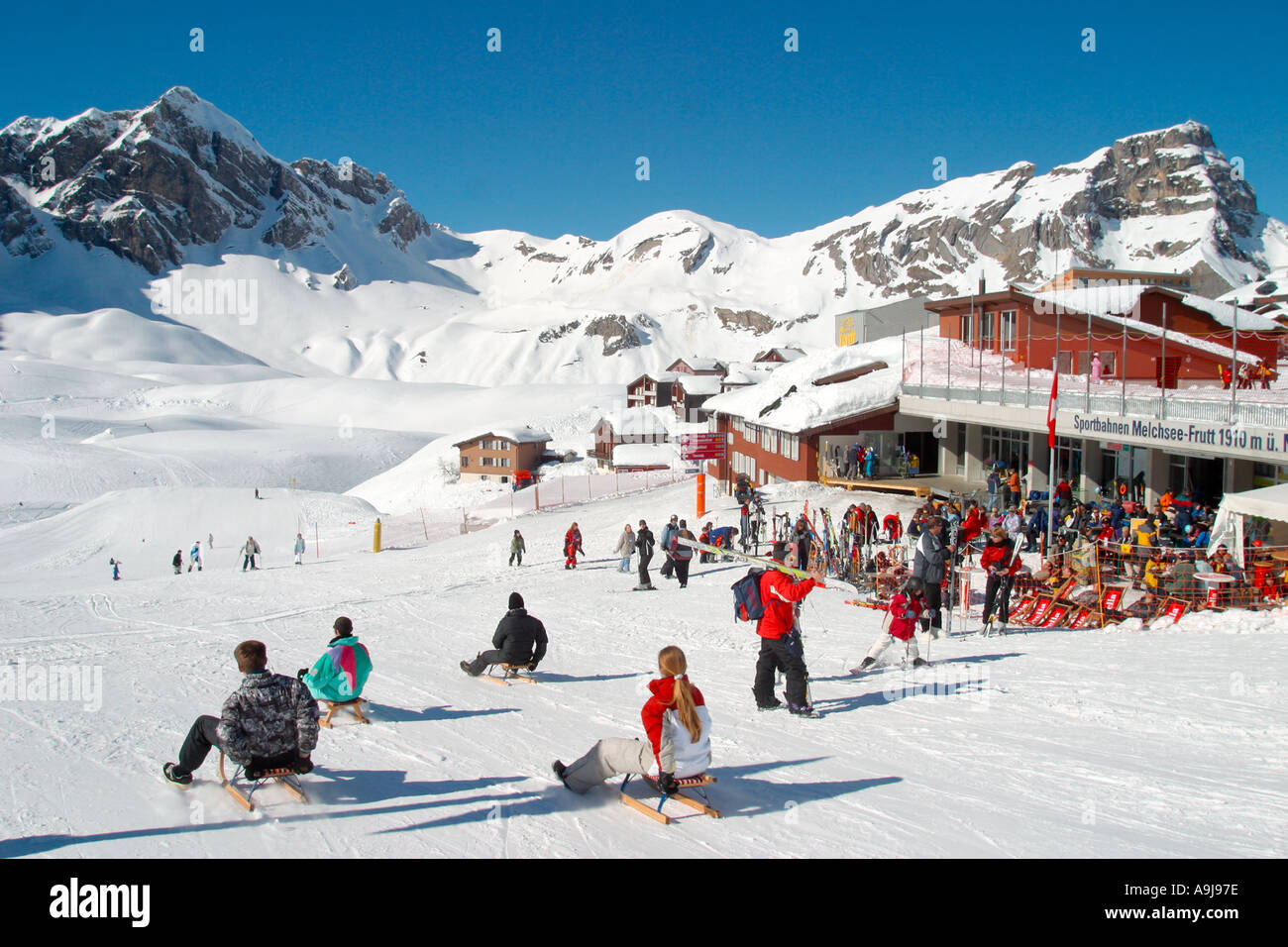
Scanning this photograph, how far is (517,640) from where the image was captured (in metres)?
9.77

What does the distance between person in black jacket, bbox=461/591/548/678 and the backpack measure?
2.55 meters

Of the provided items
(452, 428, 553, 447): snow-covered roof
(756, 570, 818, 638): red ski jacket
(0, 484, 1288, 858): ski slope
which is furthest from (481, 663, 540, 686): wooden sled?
(452, 428, 553, 447): snow-covered roof

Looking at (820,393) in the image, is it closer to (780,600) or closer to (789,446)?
(789,446)

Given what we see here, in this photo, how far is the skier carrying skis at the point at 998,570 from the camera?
38.4 feet

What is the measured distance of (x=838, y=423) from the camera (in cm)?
3030

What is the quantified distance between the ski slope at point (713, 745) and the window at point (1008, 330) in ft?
63.8

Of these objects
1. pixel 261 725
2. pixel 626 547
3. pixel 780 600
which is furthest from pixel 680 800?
pixel 626 547

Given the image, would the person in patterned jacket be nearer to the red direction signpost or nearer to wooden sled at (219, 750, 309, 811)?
wooden sled at (219, 750, 309, 811)

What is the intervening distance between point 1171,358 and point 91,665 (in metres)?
27.6

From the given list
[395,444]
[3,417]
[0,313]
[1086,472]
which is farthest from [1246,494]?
[0,313]

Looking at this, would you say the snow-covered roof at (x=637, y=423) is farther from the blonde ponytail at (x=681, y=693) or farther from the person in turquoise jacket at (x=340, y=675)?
the blonde ponytail at (x=681, y=693)

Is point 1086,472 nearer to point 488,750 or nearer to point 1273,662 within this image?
point 1273,662

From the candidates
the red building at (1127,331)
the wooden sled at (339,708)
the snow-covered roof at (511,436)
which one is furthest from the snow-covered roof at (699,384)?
the wooden sled at (339,708)

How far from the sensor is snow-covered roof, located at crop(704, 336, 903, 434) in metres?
30.1
